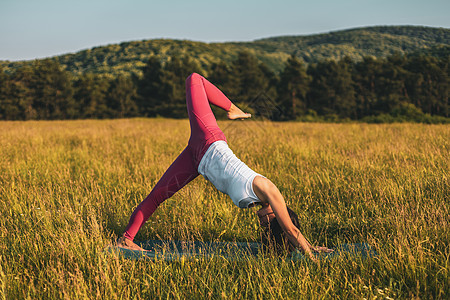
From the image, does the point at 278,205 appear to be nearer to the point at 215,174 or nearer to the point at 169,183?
the point at 215,174

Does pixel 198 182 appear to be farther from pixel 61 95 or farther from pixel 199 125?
pixel 61 95

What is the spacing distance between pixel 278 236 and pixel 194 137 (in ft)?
3.30

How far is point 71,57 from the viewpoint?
6875 inches

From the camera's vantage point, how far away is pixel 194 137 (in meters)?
2.55

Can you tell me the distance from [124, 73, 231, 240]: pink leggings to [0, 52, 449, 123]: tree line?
131 feet

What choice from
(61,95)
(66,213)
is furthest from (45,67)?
(66,213)

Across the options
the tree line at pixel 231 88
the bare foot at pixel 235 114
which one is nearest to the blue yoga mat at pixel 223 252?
the bare foot at pixel 235 114

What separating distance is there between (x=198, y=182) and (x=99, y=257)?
2.73 meters

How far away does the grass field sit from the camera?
225cm

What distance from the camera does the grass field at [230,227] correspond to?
2250 millimetres

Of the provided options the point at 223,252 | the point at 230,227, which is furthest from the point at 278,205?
the point at 230,227

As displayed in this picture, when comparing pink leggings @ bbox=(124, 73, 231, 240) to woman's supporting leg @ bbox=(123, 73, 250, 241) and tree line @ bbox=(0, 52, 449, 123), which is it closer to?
woman's supporting leg @ bbox=(123, 73, 250, 241)

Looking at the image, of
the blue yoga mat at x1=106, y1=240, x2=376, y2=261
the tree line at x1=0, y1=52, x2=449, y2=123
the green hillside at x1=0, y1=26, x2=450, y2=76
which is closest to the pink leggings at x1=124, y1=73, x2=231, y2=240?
the blue yoga mat at x1=106, y1=240, x2=376, y2=261

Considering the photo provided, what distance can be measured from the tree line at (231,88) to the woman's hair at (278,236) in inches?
1577
